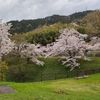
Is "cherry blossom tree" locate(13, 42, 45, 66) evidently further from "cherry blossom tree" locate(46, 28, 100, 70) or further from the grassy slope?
"cherry blossom tree" locate(46, 28, 100, 70)

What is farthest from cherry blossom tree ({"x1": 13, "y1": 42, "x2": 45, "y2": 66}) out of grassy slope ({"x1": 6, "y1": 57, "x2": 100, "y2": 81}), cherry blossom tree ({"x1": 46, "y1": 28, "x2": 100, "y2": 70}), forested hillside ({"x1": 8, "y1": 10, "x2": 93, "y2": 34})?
forested hillside ({"x1": 8, "y1": 10, "x2": 93, "y2": 34})

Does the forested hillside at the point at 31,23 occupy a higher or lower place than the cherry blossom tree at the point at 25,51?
higher

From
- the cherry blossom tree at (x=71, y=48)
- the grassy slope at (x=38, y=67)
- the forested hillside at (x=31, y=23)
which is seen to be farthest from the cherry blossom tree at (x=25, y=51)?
the forested hillside at (x=31, y=23)

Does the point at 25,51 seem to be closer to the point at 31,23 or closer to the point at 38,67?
the point at 38,67

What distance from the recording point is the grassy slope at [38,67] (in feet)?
105

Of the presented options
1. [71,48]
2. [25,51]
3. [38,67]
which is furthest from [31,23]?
[71,48]

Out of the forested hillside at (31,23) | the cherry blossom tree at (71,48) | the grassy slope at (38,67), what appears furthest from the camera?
the forested hillside at (31,23)

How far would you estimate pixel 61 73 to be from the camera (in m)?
31.0

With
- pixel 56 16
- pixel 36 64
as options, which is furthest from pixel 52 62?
pixel 56 16

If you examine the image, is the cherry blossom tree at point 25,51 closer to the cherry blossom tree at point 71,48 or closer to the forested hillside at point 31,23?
the cherry blossom tree at point 71,48

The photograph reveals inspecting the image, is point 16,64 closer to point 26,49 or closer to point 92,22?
point 26,49

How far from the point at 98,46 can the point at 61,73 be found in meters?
8.11

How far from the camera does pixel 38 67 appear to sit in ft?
113

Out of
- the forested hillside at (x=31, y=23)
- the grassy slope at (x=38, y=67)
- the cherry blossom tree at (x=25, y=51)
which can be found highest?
the forested hillside at (x=31, y=23)
